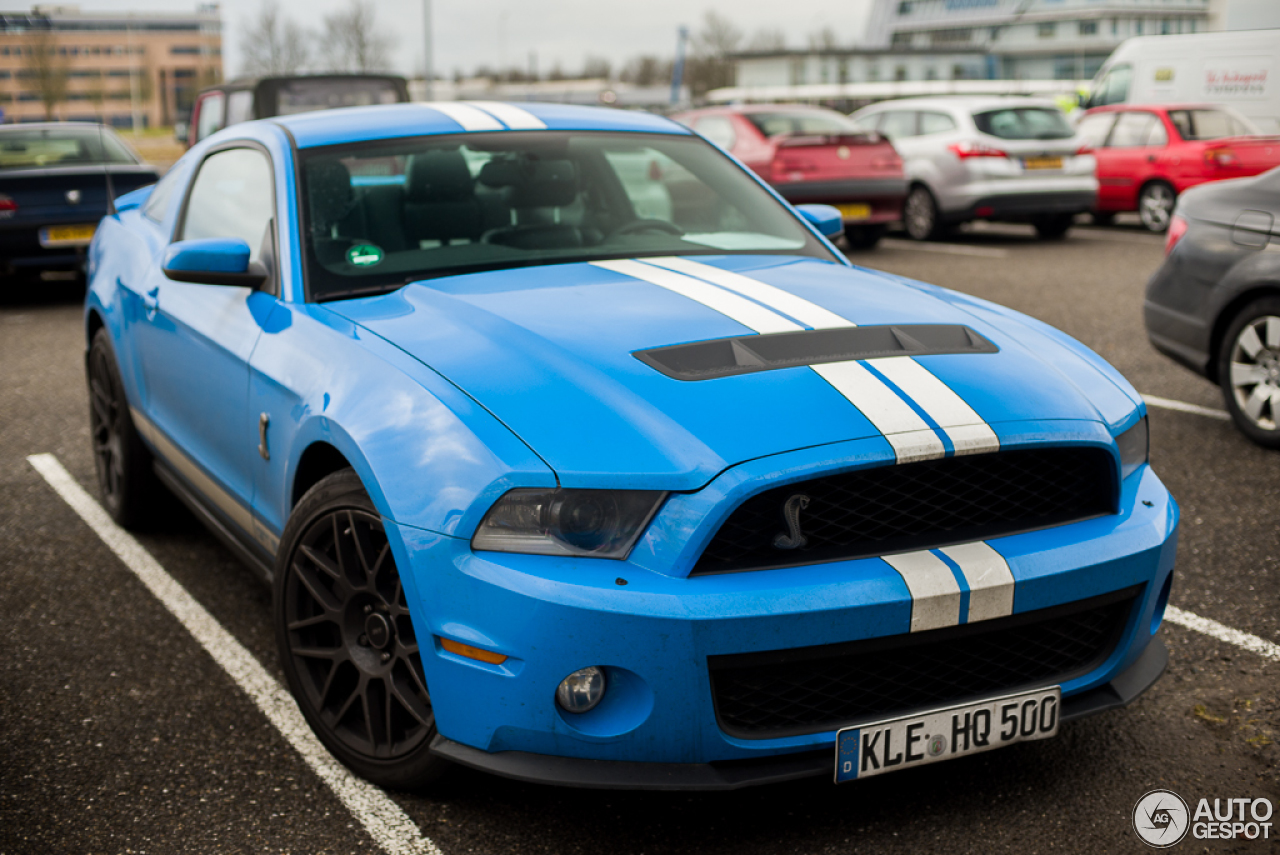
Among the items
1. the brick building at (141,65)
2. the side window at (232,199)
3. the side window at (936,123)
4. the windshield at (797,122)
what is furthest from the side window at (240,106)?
the brick building at (141,65)

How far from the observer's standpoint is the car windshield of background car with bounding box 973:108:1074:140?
13.2 m

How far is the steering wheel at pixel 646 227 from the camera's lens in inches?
141

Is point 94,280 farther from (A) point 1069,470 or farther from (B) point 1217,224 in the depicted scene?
(B) point 1217,224

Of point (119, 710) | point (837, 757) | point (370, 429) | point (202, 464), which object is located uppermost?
point (370, 429)

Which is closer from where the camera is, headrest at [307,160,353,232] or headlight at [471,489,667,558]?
headlight at [471,489,667,558]

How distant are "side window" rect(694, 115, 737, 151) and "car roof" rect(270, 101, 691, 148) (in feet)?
30.6

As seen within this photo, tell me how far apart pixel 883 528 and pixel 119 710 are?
2069 millimetres

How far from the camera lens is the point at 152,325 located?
3.92 metres

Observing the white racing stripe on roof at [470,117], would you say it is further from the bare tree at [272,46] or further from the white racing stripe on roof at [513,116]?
the bare tree at [272,46]

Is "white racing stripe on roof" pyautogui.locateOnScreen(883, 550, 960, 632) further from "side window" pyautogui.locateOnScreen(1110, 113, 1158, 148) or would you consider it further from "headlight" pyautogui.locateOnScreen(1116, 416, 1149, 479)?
"side window" pyautogui.locateOnScreen(1110, 113, 1158, 148)

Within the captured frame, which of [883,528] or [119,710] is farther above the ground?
[883,528]

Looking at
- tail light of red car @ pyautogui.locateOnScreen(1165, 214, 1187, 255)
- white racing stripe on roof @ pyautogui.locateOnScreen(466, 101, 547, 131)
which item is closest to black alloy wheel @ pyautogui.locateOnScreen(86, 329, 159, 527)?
white racing stripe on roof @ pyautogui.locateOnScreen(466, 101, 547, 131)

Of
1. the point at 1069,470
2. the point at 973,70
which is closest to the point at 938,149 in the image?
the point at 1069,470

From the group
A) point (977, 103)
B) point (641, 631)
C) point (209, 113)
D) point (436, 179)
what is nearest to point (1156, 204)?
point (977, 103)
